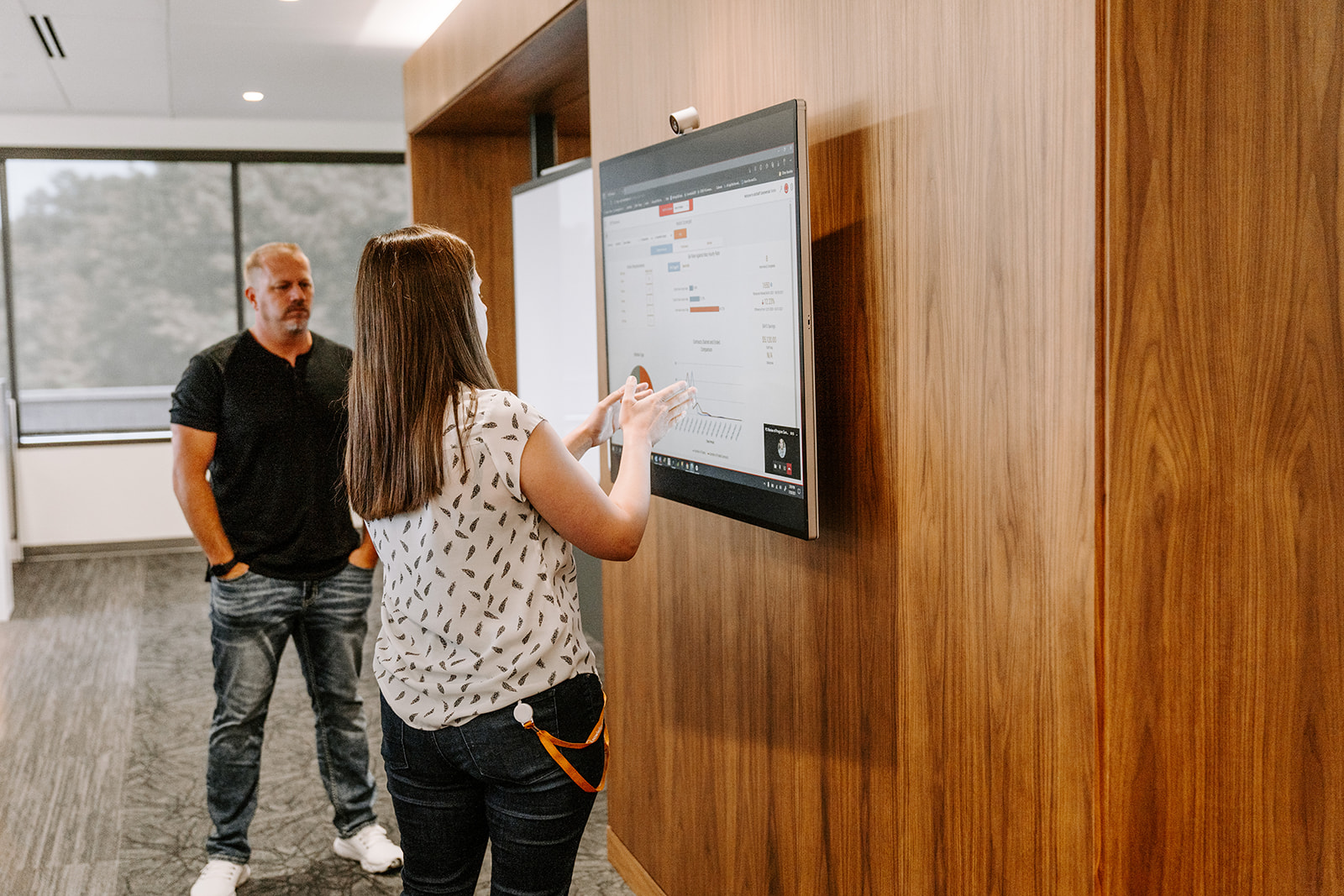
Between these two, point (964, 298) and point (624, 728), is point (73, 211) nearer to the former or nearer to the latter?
point (624, 728)

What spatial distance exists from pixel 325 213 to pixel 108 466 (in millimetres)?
2077

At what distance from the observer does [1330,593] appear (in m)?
Result: 1.39

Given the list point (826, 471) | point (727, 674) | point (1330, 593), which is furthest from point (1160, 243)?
point (727, 674)

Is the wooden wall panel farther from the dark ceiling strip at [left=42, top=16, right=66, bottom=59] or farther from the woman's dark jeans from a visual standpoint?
the dark ceiling strip at [left=42, top=16, right=66, bottom=59]

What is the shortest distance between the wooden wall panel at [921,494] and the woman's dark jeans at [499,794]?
1.49 feet

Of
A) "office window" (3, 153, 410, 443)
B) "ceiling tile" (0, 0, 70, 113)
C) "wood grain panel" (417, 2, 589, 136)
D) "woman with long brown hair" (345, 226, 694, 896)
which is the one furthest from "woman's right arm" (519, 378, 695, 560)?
"office window" (3, 153, 410, 443)

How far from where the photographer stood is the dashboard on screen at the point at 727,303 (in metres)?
1.63

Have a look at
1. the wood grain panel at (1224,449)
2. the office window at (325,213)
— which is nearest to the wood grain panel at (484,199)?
the office window at (325,213)

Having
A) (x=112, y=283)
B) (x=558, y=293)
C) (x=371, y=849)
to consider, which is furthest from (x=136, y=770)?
(x=112, y=283)

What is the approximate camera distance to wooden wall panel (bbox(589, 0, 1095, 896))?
1305 millimetres

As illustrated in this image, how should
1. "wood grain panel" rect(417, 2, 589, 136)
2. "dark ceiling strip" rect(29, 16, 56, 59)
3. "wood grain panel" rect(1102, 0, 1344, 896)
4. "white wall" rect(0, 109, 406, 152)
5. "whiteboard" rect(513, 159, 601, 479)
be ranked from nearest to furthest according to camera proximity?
"wood grain panel" rect(1102, 0, 1344, 896) → "wood grain panel" rect(417, 2, 589, 136) → "whiteboard" rect(513, 159, 601, 479) → "dark ceiling strip" rect(29, 16, 56, 59) → "white wall" rect(0, 109, 406, 152)

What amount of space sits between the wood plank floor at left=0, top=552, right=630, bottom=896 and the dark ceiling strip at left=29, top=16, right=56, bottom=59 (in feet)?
8.49

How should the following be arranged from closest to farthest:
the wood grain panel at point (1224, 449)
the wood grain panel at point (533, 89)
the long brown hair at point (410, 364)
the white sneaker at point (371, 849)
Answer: the wood grain panel at point (1224, 449)
the long brown hair at point (410, 364)
the white sneaker at point (371, 849)
the wood grain panel at point (533, 89)

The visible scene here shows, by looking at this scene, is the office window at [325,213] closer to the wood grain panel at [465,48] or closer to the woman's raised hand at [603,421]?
the wood grain panel at [465,48]
